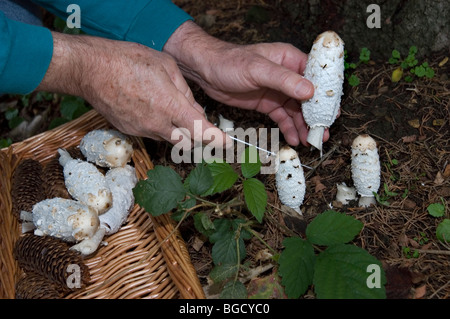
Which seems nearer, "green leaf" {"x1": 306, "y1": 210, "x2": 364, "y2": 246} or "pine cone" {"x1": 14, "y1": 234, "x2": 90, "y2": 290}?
"green leaf" {"x1": 306, "y1": 210, "x2": 364, "y2": 246}

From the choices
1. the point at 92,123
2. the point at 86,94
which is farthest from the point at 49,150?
the point at 86,94

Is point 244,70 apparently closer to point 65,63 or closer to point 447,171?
point 65,63

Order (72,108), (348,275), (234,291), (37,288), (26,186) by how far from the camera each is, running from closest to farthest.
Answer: (348,275) < (234,291) < (37,288) < (26,186) < (72,108)

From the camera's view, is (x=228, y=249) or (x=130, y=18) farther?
(x=130, y=18)

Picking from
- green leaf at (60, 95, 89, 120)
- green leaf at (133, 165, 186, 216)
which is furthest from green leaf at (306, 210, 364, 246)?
green leaf at (60, 95, 89, 120)

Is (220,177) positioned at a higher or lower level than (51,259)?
higher

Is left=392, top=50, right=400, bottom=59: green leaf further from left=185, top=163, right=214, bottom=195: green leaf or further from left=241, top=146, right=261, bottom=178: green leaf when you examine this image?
left=185, top=163, right=214, bottom=195: green leaf

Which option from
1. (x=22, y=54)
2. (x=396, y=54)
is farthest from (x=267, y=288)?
(x=396, y=54)
